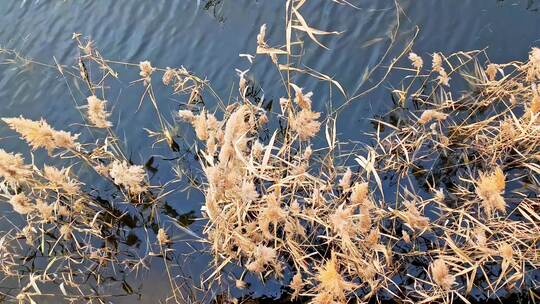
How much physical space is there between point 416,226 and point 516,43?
256 cm

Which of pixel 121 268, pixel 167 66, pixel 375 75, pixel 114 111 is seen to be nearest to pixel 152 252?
pixel 121 268

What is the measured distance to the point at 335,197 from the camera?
176 inches

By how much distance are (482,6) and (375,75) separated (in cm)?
143

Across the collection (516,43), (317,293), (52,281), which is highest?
(516,43)

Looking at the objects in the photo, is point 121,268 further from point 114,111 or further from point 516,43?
point 516,43

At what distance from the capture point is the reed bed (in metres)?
3.96

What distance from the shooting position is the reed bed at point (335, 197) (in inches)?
156

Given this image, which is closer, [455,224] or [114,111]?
[455,224]

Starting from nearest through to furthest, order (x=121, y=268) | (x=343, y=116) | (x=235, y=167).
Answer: (x=235, y=167)
(x=121, y=268)
(x=343, y=116)

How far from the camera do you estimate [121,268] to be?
4.71 m

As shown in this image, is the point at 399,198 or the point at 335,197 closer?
the point at 335,197

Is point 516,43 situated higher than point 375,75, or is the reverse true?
point 516,43

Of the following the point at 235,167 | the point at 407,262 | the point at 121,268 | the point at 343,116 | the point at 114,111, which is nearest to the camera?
the point at 235,167

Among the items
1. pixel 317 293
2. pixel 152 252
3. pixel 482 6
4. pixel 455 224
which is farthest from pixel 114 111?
pixel 482 6
